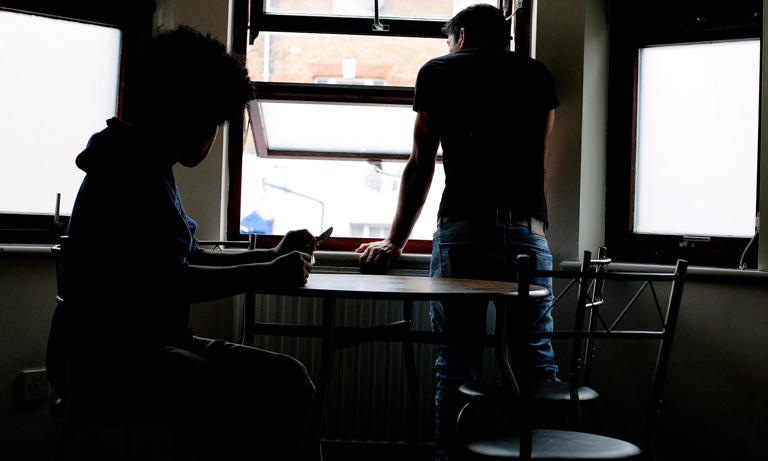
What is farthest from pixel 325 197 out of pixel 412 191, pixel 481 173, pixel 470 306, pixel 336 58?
pixel 470 306

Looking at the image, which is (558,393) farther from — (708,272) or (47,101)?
(47,101)

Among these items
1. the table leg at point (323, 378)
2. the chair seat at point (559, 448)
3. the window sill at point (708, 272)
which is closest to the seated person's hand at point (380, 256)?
the window sill at point (708, 272)

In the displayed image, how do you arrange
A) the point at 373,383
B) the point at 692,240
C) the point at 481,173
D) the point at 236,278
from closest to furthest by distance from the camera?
the point at 236,278, the point at 481,173, the point at 692,240, the point at 373,383

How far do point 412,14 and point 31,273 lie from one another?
174 centimetres

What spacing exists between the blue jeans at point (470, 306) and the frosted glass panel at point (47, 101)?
1433 millimetres

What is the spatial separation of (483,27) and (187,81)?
Result: 1.14 metres

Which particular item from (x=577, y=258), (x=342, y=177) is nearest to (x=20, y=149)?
(x=342, y=177)

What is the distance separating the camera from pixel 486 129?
2125 millimetres

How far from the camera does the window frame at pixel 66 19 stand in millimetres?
2471

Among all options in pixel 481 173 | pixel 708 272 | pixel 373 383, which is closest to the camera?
pixel 481 173

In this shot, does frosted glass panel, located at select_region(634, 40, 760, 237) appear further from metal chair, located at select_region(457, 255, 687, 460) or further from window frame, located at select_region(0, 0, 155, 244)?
window frame, located at select_region(0, 0, 155, 244)

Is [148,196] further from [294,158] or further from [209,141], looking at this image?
[294,158]

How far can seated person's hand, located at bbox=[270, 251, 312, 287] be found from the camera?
1.41 m

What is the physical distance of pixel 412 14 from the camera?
9.51 feet
